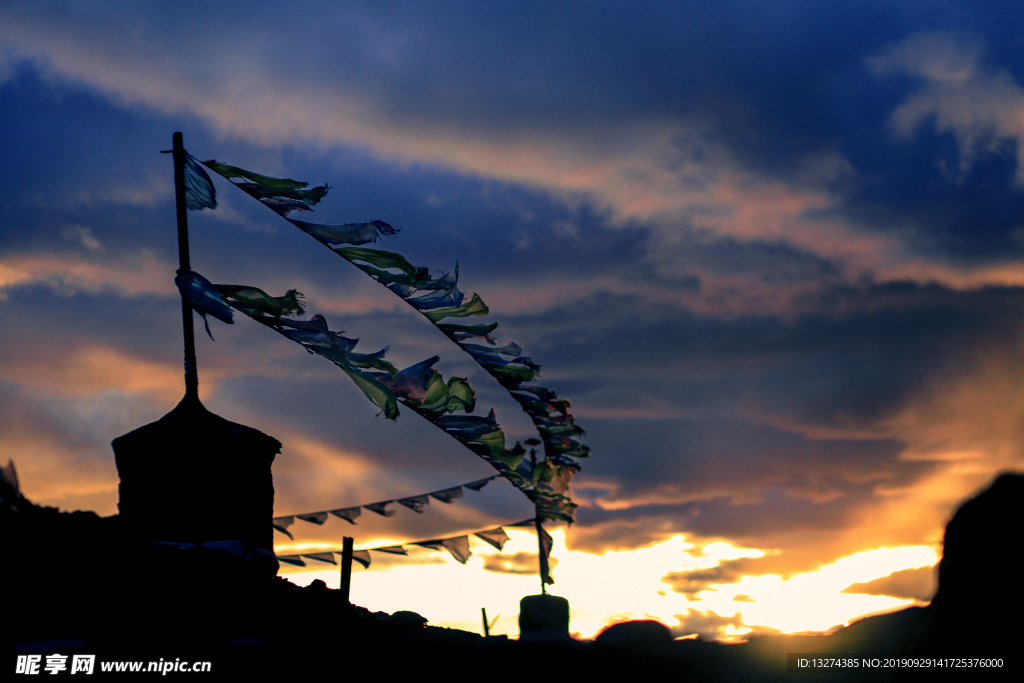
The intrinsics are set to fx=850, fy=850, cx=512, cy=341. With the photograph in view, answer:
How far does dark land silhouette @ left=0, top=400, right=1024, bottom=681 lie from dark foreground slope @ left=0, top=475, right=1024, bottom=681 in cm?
1

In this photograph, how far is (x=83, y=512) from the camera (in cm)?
838

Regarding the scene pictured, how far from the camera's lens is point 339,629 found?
336 inches

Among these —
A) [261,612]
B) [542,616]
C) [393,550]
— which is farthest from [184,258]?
[393,550]

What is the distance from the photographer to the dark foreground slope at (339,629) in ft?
22.1

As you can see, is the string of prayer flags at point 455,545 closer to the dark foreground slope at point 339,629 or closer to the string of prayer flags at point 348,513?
the string of prayer flags at point 348,513

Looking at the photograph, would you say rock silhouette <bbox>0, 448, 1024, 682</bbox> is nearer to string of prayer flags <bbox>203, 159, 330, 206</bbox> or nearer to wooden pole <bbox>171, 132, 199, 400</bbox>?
wooden pole <bbox>171, 132, 199, 400</bbox>

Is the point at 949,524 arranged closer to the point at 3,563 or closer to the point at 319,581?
the point at 319,581

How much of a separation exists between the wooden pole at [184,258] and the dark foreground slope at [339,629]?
2.51 m

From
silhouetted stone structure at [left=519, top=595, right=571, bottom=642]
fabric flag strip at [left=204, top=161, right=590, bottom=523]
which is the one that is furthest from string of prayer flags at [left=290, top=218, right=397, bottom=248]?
silhouetted stone structure at [left=519, top=595, right=571, bottom=642]

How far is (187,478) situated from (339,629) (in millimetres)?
2779

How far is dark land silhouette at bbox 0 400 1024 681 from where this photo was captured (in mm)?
6797

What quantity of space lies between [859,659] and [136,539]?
267 inches

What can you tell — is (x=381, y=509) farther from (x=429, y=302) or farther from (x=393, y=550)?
(x=429, y=302)

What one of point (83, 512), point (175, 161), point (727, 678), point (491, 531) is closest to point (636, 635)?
point (727, 678)
